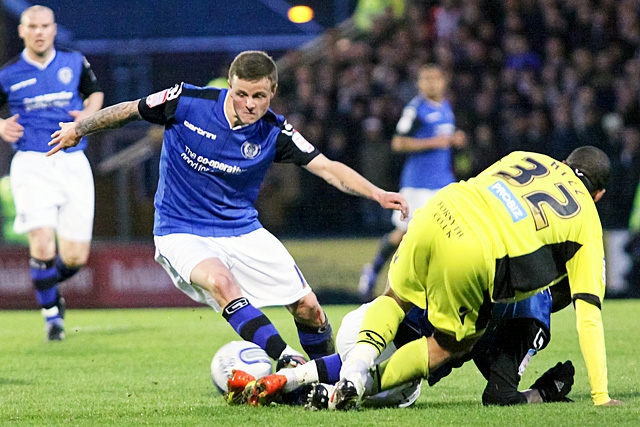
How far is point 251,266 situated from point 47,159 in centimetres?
379

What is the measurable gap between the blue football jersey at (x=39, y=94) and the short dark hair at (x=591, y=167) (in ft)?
17.4

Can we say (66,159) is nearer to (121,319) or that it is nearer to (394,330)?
(121,319)

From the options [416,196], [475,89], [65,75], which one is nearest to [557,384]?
[65,75]

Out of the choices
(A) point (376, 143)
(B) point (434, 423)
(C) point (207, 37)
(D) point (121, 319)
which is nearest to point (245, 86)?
(B) point (434, 423)

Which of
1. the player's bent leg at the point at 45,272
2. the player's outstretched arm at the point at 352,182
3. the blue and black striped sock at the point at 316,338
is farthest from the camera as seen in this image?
the player's bent leg at the point at 45,272

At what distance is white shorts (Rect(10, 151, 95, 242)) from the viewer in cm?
921

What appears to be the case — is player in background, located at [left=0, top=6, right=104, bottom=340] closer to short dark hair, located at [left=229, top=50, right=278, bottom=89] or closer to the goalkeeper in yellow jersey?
short dark hair, located at [left=229, top=50, right=278, bottom=89]

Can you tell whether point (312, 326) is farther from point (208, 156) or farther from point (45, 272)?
point (45, 272)

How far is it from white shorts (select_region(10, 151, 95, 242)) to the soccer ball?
4.16m

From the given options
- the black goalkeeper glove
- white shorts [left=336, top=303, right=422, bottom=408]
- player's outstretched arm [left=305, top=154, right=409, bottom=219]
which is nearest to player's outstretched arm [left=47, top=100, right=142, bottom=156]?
player's outstretched arm [left=305, top=154, right=409, bottom=219]

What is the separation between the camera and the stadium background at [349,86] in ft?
43.4

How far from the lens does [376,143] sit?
13.7 m

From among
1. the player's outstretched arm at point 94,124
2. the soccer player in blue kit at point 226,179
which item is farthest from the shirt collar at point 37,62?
the player's outstretched arm at point 94,124

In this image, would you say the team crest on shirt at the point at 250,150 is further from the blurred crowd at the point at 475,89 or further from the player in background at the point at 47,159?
the blurred crowd at the point at 475,89
